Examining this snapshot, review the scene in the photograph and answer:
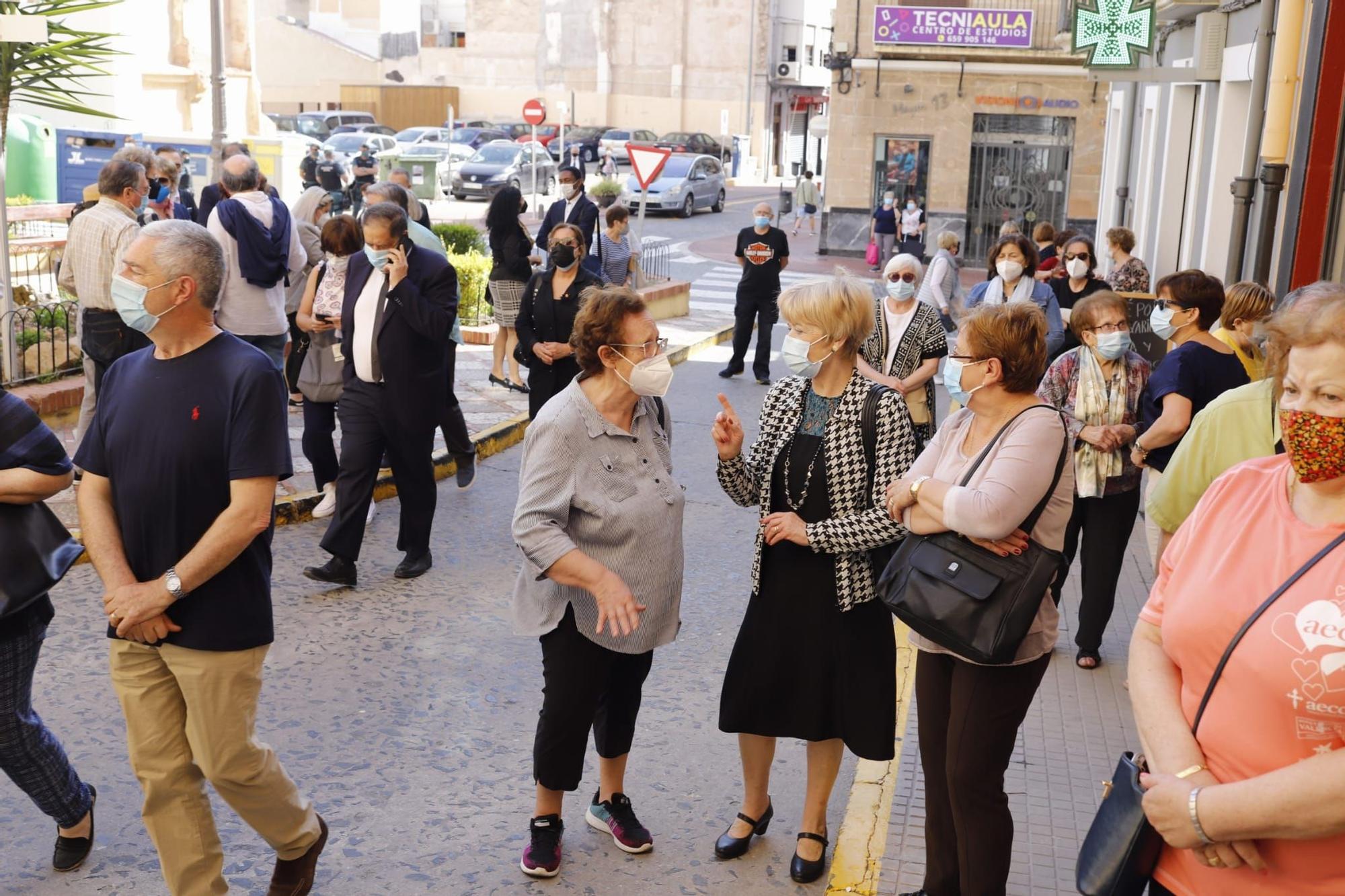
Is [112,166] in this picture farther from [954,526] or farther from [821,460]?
[954,526]

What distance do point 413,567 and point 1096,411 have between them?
3.62 m

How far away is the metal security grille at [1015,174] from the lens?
2731 cm

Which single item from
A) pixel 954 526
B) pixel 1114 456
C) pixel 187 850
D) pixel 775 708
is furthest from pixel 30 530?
pixel 1114 456

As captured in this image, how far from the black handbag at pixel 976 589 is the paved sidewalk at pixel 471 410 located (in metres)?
4.09

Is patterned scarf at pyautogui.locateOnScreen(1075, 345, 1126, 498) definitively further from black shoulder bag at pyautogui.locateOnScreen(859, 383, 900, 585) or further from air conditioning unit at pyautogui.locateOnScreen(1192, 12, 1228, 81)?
air conditioning unit at pyautogui.locateOnScreen(1192, 12, 1228, 81)

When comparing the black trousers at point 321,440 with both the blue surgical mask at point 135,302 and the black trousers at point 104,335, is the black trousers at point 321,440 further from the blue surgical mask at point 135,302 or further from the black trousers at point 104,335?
the blue surgical mask at point 135,302

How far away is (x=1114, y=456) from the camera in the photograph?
20.2 feet

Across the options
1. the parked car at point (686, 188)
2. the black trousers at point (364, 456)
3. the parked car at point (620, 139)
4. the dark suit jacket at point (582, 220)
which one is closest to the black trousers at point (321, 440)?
the black trousers at point (364, 456)

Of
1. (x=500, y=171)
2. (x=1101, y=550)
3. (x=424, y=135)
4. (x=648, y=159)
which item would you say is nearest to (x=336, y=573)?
(x=1101, y=550)

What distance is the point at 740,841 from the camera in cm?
459

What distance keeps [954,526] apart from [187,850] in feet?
7.46

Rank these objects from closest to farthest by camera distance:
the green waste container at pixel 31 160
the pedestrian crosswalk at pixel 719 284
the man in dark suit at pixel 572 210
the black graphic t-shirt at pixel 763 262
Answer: the man in dark suit at pixel 572 210
the black graphic t-shirt at pixel 763 262
the green waste container at pixel 31 160
the pedestrian crosswalk at pixel 719 284

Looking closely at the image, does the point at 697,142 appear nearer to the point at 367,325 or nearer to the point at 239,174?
the point at 239,174

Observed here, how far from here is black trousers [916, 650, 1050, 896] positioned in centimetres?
377
